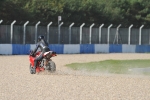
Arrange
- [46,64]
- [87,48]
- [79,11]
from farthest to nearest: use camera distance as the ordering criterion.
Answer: [79,11], [87,48], [46,64]

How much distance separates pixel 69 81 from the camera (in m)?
15.8

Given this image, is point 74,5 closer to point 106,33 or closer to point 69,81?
point 106,33

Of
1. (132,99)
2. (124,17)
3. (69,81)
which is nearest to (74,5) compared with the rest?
(124,17)

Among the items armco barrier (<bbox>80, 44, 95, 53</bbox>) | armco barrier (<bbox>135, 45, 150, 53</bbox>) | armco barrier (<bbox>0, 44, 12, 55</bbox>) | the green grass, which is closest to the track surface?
the green grass

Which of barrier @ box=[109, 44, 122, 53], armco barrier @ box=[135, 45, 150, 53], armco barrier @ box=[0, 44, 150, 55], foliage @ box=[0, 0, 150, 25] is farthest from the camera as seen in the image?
foliage @ box=[0, 0, 150, 25]

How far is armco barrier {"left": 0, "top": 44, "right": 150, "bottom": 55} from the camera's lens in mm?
35469

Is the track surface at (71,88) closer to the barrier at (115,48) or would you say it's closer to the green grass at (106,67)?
the green grass at (106,67)

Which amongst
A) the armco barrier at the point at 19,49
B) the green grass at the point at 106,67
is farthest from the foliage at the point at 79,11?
the green grass at the point at 106,67

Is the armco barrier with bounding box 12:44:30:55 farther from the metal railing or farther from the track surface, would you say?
the track surface

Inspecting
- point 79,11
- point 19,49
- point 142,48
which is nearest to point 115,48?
point 142,48

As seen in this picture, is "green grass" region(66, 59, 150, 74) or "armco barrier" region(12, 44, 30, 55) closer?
"green grass" region(66, 59, 150, 74)

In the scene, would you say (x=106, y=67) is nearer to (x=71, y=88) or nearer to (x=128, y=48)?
(x=71, y=88)

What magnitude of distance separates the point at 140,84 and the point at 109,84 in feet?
2.95

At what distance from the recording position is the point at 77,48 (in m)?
40.0
